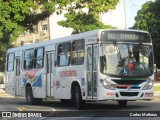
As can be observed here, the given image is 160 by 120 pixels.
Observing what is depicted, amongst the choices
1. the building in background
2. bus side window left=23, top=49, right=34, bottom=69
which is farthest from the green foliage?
the building in background

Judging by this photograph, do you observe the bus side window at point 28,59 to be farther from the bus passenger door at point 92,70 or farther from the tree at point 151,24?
the tree at point 151,24

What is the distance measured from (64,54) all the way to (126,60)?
3674 millimetres

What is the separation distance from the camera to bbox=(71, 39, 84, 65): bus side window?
20.3 meters

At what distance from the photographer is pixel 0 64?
68.7m

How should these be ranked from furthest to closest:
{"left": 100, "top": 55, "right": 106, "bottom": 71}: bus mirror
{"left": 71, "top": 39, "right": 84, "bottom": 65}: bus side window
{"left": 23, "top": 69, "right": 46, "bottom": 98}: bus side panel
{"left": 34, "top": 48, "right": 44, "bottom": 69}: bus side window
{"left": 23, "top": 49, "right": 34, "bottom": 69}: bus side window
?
1. {"left": 23, "top": 49, "right": 34, "bottom": 69}: bus side window
2. {"left": 34, "top": 48, "right": 44, "bottom": 69}: bus side window
3. {"left": 23, "top": 69, "right": 46, "bottom": 98}: bus side panel
4. {"left": 71, "top": 39, "right": 84, "bottom": 65}: bus side window
5. {"left": 100, "top": 55, "right": 106, "bottom": 71}: bus mirror

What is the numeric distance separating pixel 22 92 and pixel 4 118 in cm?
1011

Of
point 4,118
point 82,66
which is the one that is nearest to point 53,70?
point 82,66

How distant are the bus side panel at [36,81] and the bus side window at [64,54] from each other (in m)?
2.18

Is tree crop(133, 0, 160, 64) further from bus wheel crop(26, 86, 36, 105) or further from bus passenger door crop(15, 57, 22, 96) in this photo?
bus wheel crop(26, 86, 36, 105)

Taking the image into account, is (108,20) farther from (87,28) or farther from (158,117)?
(158,117)

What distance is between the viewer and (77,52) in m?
20.7

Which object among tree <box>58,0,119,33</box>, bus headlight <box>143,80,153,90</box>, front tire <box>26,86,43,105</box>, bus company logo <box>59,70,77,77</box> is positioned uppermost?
tree <box>58,0,119,33</box>

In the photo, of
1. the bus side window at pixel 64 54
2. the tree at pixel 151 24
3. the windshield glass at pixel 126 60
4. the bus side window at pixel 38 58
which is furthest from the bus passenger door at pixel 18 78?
the tree at pixel 151 24

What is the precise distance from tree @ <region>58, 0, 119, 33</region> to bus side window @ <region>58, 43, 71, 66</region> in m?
10.7
